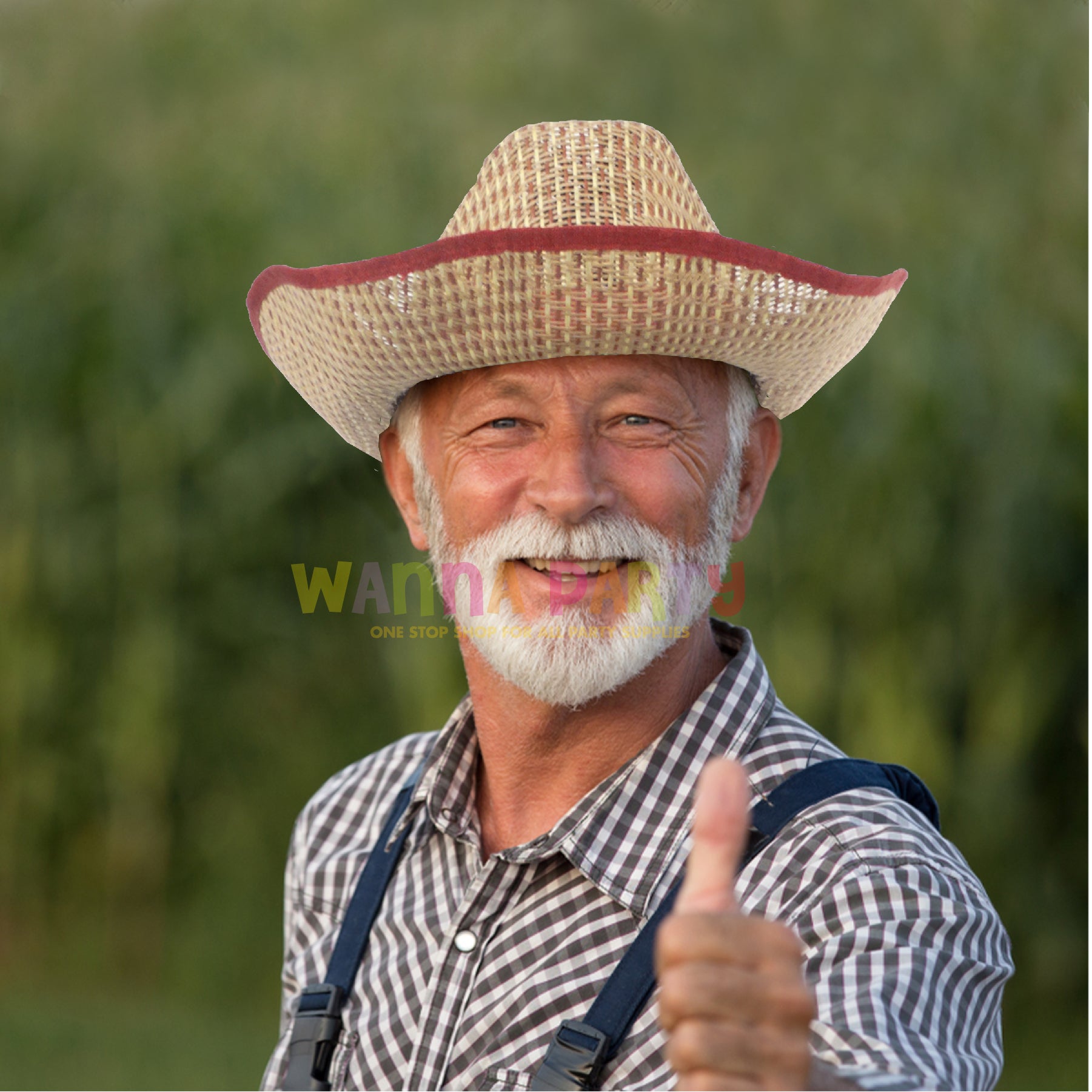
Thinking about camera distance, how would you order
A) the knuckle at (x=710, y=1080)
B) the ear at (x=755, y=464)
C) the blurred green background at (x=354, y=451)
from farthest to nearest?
the blurred green background at (x=354, y=451) < the ear at (x=755, y=464) < the knuckle at (x=710, y=1080)

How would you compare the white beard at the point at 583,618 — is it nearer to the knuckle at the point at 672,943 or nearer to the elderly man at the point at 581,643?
the elderly man at the point at 581,643

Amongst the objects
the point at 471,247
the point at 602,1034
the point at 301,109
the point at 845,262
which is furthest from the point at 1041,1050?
the point at 301,109

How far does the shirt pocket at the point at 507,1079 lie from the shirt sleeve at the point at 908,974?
0.43 meters

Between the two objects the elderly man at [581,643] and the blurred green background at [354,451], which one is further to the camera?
the blurred green background at [354,451]

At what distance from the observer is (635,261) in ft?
6.31

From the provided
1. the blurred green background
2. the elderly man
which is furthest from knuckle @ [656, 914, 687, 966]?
the blurred green background

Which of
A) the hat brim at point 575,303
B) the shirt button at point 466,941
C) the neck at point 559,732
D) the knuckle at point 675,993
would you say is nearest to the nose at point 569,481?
the hat brim at point 575,303

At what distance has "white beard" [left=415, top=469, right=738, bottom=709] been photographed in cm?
200

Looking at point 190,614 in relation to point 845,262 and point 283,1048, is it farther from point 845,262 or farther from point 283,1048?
point 283,1048

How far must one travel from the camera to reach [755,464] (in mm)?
2307

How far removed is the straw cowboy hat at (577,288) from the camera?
1.93 metres

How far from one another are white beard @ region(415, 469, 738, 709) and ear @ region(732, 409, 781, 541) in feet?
0.69

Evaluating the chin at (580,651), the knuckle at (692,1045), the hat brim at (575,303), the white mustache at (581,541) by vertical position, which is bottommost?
the knuckle at (692,1045)

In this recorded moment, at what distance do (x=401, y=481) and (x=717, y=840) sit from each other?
1277 mm
